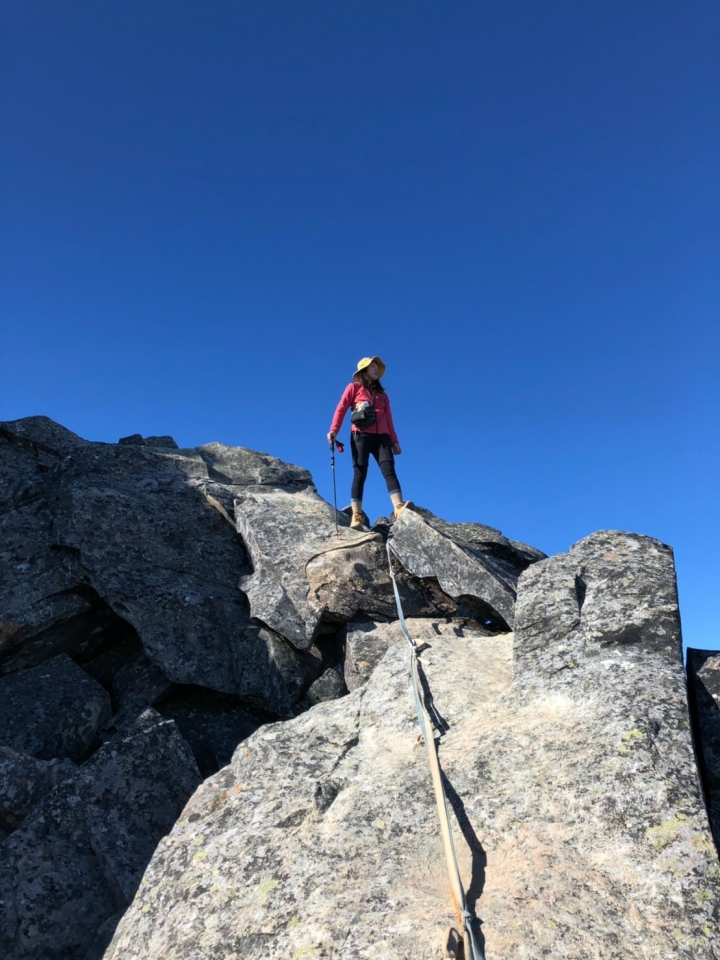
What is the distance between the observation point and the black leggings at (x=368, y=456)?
512 inches

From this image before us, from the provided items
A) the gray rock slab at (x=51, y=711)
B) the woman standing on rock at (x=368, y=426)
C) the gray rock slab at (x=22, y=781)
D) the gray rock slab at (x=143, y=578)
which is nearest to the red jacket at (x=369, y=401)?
the woman standing on rock at (x=368, y=426)

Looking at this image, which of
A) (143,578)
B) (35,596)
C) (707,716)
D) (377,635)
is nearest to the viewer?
(707,716)

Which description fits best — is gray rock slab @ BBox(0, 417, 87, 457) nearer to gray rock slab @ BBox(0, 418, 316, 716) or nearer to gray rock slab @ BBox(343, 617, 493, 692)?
gray rock slab @ BBox(0, 418, 316, 716)

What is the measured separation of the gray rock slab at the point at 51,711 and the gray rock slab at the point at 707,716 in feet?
24.6

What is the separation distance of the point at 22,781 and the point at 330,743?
384 cm

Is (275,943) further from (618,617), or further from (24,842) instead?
(618,617)

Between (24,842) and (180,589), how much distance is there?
4.55 metres

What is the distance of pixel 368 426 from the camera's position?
42.5ft

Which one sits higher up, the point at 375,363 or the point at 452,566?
the point at 375,363

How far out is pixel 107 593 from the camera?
33.7 feet

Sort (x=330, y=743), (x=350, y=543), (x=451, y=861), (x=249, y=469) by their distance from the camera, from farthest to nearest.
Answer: (x=249, y=469) < (x=350, y=543) < (x=330, y=743) < (x=451, y=861)

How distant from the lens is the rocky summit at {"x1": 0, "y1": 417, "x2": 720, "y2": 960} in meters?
4.14

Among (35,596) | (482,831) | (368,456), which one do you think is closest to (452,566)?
(368,456)

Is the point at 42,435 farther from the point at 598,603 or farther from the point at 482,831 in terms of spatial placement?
the point at 482,831
